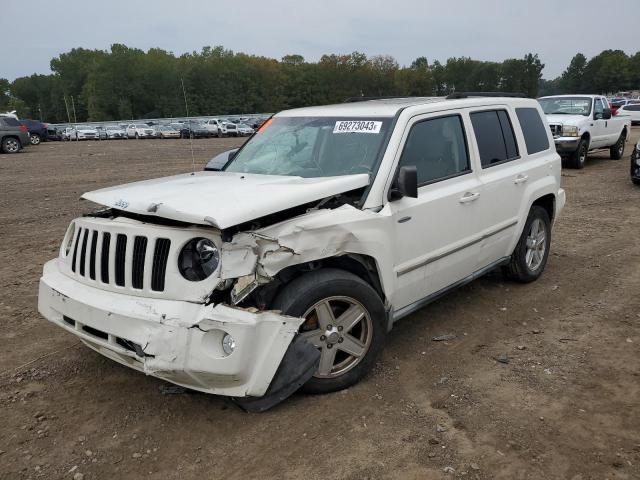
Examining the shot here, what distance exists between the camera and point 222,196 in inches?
125

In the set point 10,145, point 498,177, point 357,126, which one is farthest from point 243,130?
point 357,126

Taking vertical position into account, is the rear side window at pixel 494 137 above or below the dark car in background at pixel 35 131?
below

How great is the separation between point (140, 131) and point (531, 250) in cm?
4428

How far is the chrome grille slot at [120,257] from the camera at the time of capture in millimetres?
3074

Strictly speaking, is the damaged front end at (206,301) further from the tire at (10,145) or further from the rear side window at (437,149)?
the tire at (10,145)

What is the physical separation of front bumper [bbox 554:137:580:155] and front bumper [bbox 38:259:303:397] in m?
12.9

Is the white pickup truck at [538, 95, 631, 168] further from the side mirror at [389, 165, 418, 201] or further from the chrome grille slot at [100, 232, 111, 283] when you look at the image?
the chrome grille slot at [100, 232, 111, 283]

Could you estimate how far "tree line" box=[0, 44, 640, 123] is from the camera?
9406cm

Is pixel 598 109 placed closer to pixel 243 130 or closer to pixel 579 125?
pixel 579 125

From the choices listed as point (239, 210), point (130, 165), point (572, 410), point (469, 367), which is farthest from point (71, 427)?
point (130, 165)

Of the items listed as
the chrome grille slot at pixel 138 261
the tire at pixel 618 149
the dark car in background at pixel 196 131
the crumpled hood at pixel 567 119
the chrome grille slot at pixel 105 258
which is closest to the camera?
the chrome grille slot at pixel 138 261

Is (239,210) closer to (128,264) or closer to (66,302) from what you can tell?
(128,264)

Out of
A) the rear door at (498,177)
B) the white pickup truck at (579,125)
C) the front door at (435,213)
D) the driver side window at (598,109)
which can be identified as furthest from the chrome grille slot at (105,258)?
the driver side window at (598,109)

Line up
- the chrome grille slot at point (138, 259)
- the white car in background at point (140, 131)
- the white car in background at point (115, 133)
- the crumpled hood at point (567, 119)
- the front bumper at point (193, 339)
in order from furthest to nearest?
the white car in background at point (140, 131)
the white car in background at point (115, 133)
the crumpled hood at point (567, 119)
the chrome grille slot at point (138, 259)
the front bumper at point (193, 339)
